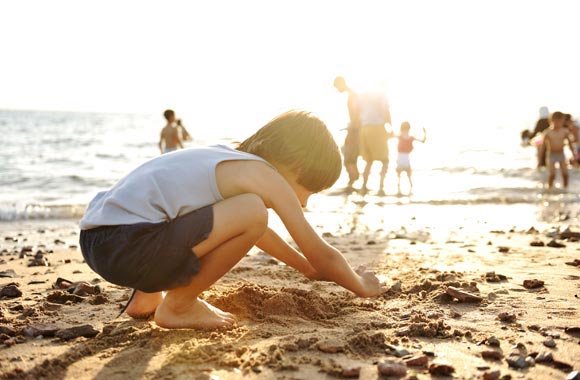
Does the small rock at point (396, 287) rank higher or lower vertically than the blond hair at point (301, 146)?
lower

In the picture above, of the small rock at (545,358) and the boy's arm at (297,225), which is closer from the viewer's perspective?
the small rock at (545,358)

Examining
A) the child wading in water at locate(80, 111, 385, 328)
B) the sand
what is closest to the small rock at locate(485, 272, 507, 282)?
the sand

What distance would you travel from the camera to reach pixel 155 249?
2.39 m

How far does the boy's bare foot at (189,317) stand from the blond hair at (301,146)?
744mm

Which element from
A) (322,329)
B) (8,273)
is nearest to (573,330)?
(322,329)

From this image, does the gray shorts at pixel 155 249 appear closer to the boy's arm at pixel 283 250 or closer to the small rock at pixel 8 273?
the boy's arm at pixel 283 250

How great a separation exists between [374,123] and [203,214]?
8250mm

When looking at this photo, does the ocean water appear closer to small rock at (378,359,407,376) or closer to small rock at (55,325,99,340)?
small rock at (55,325,99,340)

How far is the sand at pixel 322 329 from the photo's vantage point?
2.20 meters

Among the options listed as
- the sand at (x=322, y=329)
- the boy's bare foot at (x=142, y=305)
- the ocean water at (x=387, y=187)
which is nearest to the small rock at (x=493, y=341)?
the sand at (x=322, y=329)

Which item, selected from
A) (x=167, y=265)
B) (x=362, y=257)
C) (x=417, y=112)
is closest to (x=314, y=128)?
(x=167, y=265)

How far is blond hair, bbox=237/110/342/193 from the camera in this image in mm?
2598

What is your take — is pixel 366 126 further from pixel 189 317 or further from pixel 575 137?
pixel 575 137

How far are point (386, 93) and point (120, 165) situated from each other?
10.7 metres
